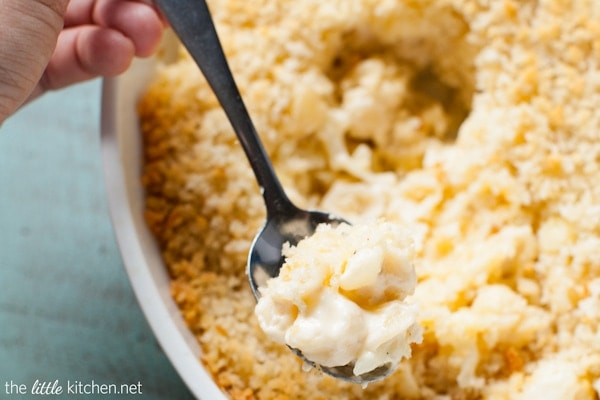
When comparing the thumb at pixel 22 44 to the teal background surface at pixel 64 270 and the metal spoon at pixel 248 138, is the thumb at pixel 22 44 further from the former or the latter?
the teal background surface at pixel 64 270

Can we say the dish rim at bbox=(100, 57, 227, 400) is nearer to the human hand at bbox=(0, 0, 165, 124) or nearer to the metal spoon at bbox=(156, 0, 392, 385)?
the human hand at bbox=(0, 0, 165, 124)

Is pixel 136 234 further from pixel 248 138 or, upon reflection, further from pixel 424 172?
pixel 424 172

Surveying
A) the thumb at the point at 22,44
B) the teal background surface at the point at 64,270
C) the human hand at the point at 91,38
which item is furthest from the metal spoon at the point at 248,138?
the teal background surface at the point at 64,270

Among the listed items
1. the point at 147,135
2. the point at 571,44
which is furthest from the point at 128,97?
the point at 571,44

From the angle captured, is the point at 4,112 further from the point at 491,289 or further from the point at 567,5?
the point at 567,5

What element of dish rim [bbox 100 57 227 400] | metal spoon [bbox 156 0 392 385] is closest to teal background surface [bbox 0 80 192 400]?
dish rim [bbox 100 57 227 400]
